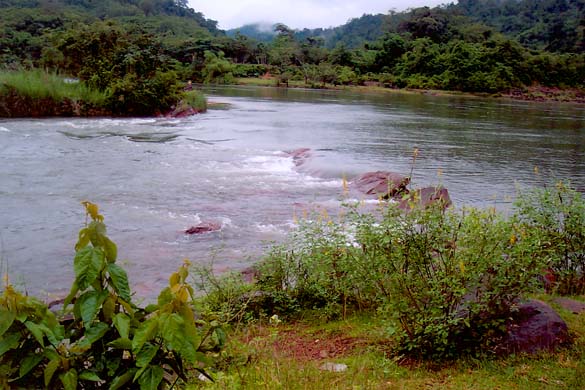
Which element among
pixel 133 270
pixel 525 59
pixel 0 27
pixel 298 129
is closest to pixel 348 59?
pixel 525 59

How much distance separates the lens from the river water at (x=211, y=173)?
9180mm

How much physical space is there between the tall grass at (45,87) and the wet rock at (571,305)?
80.0ft

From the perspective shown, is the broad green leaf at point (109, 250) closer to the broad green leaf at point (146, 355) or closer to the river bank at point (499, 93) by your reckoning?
the broad green leaf at point (146, 355)

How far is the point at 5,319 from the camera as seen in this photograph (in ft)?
7.78

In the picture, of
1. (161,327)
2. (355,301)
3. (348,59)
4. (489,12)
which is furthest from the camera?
(489,12)

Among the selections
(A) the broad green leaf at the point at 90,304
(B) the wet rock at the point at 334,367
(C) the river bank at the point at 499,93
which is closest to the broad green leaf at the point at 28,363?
(A) the broad green leaf at the point at 90,304

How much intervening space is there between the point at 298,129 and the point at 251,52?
215 feet

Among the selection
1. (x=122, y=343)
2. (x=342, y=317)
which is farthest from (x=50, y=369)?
(x=342, y=317)

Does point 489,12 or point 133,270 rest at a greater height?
point 489,12

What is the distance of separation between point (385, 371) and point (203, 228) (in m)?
6.50

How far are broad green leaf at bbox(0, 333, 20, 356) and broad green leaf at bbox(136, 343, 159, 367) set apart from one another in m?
0.52

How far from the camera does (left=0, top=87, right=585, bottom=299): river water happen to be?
9.18 metres

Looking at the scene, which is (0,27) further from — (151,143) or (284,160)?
(284,160)

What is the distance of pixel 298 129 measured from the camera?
2686 cm
